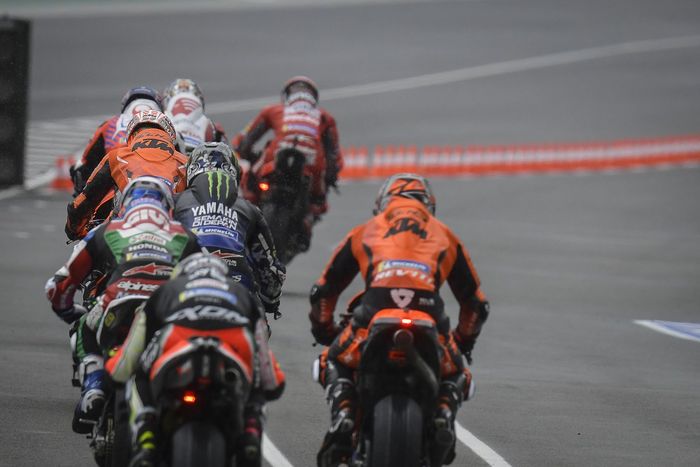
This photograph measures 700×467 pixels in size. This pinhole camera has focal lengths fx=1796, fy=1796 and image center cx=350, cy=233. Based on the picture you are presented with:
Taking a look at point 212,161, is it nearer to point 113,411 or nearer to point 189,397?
point 113,411

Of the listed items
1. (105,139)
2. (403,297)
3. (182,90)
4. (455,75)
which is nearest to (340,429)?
(403,297)

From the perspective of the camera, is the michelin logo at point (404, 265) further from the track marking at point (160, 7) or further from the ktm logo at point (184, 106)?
the track marking at point (160, 7)

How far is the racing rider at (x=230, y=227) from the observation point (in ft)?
36.5

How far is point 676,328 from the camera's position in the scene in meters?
18.4

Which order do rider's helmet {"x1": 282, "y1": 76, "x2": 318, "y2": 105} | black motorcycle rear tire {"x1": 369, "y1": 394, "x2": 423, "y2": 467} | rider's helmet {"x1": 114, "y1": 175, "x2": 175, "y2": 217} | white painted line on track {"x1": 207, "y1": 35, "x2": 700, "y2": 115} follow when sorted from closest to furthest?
black motorcycle rear tire {"x1": 369, "y1": 394, "x2": 423, "y2": 467} < rider's helmet {"x1": 114, "y1": 175, "x2": 175, "y2": 217} < rider's helmet {"x1": 282, "y1": 76, "x2": 318, "y2": 105} < white painted line on track {"x1": 207, "y1": 35, "x2": 700, "y2": 115}

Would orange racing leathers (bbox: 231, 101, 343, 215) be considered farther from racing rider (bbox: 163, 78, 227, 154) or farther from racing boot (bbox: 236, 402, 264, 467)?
racing boot (bbox: 236, 402, 264, 467)

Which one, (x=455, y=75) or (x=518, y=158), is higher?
(x=518, y=158)

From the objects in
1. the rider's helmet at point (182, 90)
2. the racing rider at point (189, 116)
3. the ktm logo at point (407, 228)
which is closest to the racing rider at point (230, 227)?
the ktm logo at point (407, 228)

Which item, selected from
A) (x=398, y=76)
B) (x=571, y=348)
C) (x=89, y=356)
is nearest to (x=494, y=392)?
(x=571, y=348)

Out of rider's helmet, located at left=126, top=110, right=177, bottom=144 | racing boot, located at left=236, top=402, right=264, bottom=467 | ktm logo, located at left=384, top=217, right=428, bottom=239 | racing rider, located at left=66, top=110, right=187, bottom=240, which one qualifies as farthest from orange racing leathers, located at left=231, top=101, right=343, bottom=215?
racing boot, located at left=236, top=402, right=264, bottom=467

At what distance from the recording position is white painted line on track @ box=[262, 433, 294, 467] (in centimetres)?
1088

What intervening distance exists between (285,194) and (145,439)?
10.5 m

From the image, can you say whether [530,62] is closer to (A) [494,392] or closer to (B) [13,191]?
(B) [13,191]

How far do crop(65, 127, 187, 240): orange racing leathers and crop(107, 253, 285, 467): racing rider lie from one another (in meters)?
3.30
